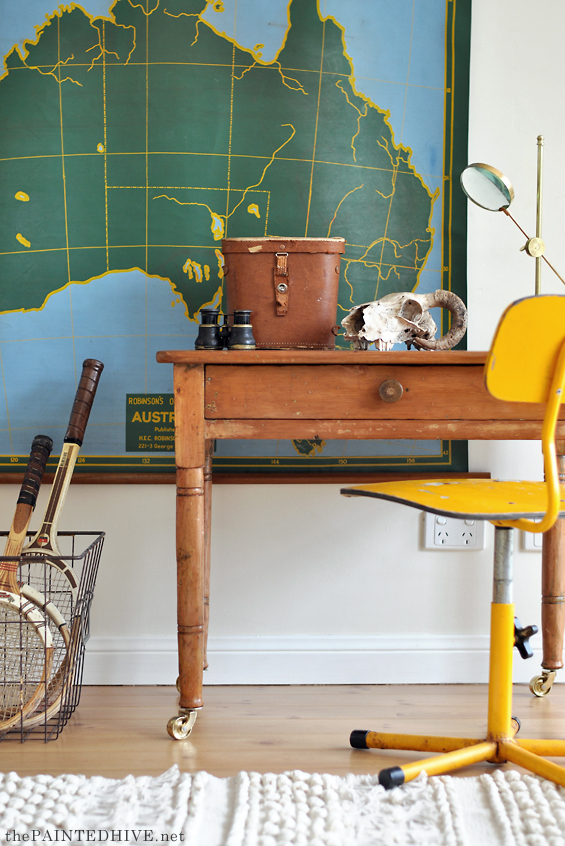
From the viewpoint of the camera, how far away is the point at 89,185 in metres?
1.59

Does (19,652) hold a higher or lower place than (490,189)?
lower

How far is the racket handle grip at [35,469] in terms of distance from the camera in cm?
143

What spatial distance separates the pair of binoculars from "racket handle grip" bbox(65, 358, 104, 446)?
0.31m

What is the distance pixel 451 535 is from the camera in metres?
1.63

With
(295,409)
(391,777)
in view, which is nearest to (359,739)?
(391,777)

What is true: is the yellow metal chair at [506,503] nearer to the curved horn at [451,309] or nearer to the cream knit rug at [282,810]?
the cream knit rug at [282,810]

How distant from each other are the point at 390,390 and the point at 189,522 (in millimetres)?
437

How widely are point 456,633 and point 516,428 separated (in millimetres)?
647

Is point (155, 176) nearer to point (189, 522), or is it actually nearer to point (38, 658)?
point (189, 522)

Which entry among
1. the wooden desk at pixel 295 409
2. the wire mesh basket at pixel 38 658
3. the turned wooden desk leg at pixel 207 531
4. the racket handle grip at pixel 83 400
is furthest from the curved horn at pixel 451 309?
the wire mesh basket at pixel 38 658

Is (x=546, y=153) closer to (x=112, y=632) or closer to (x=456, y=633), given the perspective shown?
(x=456, y=633)

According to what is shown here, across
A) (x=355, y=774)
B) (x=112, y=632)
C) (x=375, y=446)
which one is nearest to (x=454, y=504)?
(x=355, y=774)

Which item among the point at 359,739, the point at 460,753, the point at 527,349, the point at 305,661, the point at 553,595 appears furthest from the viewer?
the point at 305,661

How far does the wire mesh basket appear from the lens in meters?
1.28
